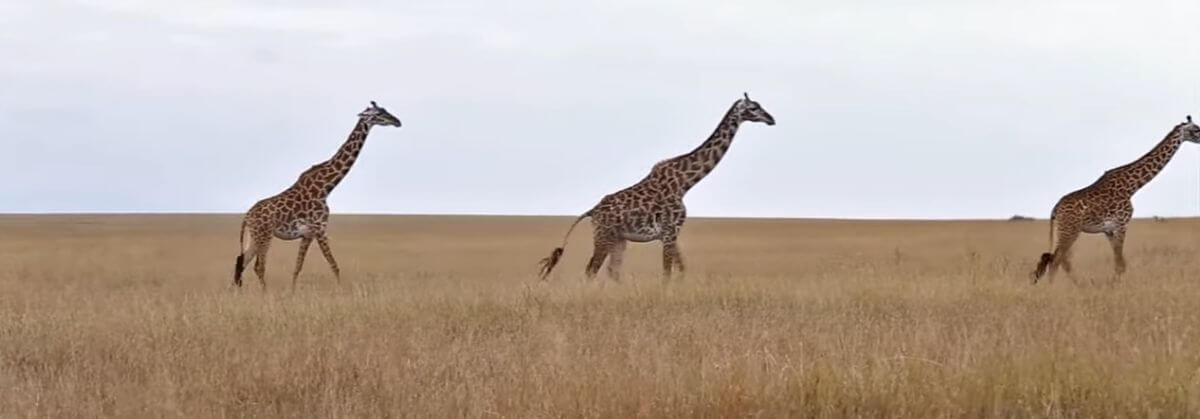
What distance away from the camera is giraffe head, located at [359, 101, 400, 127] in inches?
663

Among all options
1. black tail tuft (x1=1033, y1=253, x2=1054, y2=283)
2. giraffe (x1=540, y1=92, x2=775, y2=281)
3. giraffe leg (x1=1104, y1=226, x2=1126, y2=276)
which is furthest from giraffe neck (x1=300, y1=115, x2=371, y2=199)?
giraffe leg (x1=1104, y1=226, x2=1126, y2=276)

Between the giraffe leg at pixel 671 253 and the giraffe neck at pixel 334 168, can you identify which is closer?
the giraffe leg at pixel 671 253

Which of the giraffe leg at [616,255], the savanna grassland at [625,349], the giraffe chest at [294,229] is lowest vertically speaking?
the savanna grassland at [625,349]

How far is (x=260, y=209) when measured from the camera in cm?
1602

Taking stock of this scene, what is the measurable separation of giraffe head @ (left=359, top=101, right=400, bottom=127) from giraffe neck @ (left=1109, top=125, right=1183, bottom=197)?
8282 millimetres

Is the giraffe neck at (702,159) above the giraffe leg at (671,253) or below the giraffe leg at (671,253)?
above

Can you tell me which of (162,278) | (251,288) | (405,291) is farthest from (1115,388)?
(162,278)

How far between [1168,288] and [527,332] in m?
6.03

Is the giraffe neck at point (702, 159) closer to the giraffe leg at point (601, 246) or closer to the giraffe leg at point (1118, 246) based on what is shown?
the giraffe leg at point (601, 246)

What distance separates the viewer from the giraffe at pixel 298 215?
15.9 m

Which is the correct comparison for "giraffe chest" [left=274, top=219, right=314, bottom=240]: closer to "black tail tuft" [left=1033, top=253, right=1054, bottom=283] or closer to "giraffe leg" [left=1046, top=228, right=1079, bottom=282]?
"black tail tuft" [left=1033, top=253, right=1054, bottom=283]

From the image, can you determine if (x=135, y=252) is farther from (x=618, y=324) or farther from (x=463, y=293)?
(x=618, y=324)

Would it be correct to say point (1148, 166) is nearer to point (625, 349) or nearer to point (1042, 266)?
point (1042, 266)

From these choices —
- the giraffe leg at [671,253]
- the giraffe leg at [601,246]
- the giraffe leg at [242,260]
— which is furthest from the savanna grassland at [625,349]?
the giraffe leg at [242,260]
